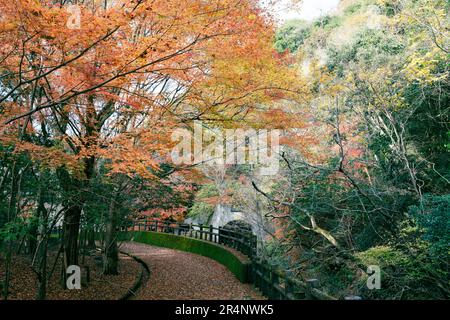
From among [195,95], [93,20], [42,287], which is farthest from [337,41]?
[42,287]

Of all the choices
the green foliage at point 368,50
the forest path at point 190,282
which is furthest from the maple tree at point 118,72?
the green foliage at point 368,50

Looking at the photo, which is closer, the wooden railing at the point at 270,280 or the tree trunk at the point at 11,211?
the wooden railing at the point at 270,280

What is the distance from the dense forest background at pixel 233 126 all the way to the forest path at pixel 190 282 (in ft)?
5.27

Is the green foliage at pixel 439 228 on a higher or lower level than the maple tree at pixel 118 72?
lower

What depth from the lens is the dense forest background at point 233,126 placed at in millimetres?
5980

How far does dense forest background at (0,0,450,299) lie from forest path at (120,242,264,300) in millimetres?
1605

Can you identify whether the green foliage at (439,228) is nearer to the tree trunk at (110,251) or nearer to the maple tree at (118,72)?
the maple tree at (118,72)

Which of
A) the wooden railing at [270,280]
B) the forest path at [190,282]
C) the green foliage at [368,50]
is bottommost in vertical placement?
the forest path at [190,282]

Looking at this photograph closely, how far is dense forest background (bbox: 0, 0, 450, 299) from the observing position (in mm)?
5980

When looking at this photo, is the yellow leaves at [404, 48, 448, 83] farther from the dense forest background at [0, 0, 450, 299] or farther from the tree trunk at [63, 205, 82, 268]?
the tree trunk at [63, 205, 82, 268]

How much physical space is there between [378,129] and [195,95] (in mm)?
A: 5757

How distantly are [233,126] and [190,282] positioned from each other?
4.96 m

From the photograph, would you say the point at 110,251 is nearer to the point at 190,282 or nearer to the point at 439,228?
the point at 190,282

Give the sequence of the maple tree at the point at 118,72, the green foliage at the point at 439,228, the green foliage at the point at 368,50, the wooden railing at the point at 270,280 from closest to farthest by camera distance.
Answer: the maple tree at the point at 118,72 < the wooden railing at the point at 270,280 < the green foliage at the point at 439,228 < the green foliage at the point at 368,50
